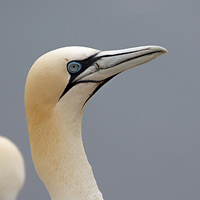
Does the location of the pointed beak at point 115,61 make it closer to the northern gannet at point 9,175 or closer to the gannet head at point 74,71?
the gannet head at point 74,71

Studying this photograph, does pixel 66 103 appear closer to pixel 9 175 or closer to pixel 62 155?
pixel 62 155

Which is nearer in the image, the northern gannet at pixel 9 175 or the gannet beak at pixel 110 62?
the gannet beak at pixel 110 62

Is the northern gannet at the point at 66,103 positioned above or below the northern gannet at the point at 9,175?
above

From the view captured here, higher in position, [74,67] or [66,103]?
[74,67]

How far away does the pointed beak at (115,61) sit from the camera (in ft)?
5.23

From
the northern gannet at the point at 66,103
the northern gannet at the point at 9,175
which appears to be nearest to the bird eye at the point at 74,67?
the northern gannet at the point at 66,103

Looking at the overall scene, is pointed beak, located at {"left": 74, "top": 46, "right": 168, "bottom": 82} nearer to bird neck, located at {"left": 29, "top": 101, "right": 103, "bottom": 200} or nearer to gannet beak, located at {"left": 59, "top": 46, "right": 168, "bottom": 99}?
gannet beak, located at {"left": 59, "top": 46, "right": 168, "bottom": 99}

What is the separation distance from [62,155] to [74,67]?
1.13ft

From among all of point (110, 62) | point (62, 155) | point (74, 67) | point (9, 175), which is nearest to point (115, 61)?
point (110, 62)

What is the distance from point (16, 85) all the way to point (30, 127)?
201 cm

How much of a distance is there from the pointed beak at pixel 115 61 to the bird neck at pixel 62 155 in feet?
0.49

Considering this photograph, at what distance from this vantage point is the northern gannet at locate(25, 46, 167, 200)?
61.2 inches

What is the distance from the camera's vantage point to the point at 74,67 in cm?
158

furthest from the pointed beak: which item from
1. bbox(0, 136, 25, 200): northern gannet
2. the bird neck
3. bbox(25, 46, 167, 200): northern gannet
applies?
bbox(0, 136, 25, 200): northern gannet
